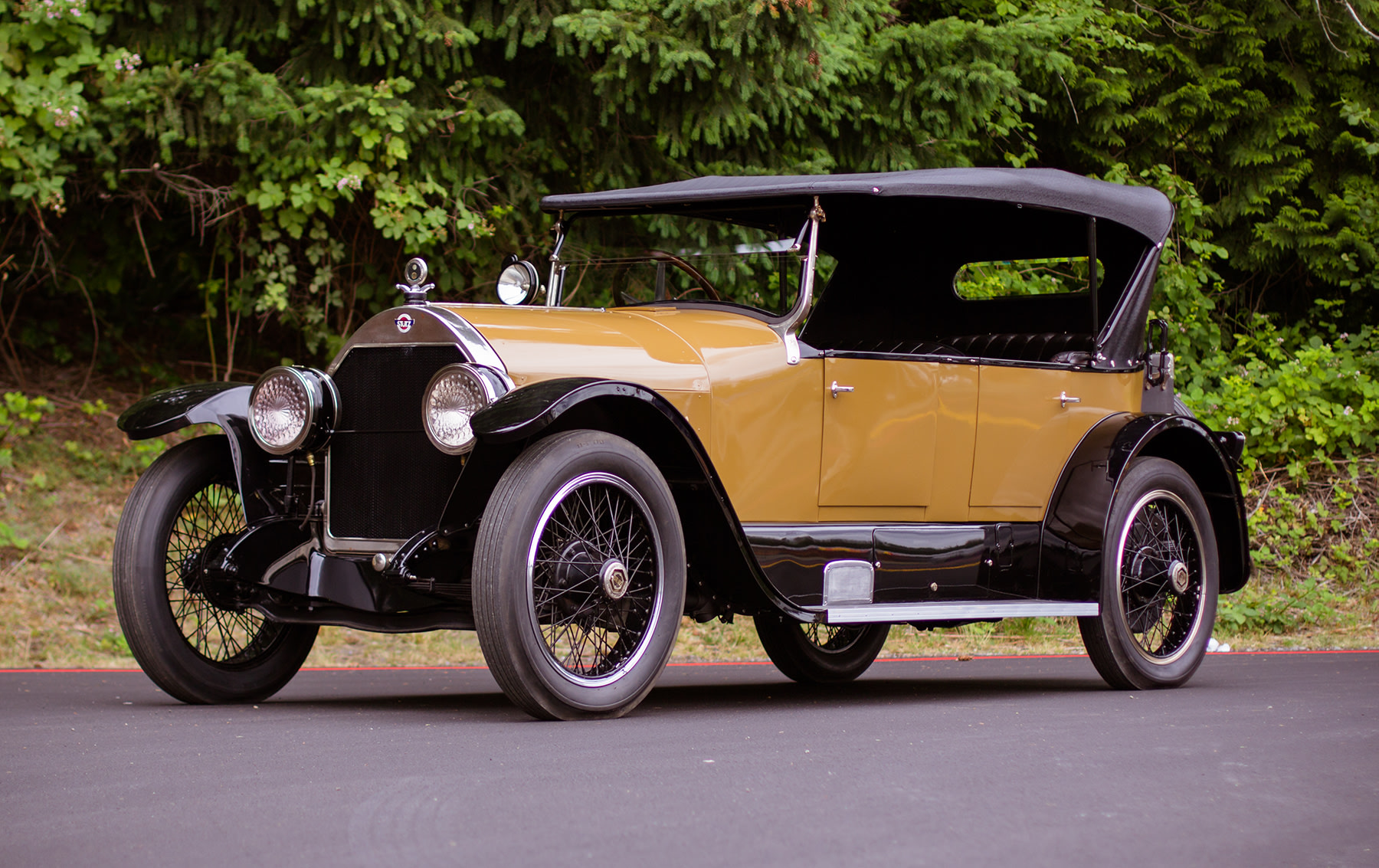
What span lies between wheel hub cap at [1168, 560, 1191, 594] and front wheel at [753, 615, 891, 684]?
128cm

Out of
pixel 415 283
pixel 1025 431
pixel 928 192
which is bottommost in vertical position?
pixel 1025 431

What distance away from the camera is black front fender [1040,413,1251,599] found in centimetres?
622

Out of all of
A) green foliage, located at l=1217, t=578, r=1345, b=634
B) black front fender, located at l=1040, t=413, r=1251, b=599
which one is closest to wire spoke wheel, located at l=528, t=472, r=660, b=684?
black front fender, located at l=1040, t=413, r=1251, b=599

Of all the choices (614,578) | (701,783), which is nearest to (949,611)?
(614,578)

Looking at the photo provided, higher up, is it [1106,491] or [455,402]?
[455,402]

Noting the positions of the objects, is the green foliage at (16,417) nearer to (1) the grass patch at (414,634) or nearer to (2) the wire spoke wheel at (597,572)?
(1) the grass patch at (414,634)

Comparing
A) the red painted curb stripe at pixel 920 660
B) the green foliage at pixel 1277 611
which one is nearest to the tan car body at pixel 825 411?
the red painted curb stripe at pixel 920 660

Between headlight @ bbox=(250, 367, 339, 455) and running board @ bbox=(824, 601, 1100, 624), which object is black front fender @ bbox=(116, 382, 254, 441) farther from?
running board @ bbox=(824, 601, 1100, 624)

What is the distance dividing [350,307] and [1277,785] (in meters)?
8.19

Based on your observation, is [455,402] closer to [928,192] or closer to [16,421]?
[928,192]

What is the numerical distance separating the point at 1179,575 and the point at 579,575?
3.01m

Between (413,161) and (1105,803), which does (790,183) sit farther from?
(413,161)

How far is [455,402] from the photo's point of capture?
4.92 metres

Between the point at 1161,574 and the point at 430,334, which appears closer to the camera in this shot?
the point at 430,334
